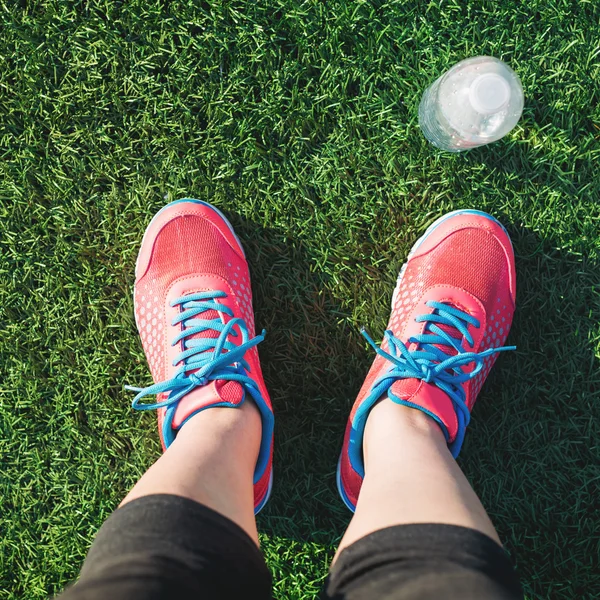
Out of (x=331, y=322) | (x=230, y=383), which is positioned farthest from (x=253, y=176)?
(x=230, y=383)

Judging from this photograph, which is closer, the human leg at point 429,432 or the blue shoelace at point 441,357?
the human leg at point 429,432

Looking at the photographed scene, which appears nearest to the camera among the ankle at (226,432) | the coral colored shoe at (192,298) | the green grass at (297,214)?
the ankle at (226,432)

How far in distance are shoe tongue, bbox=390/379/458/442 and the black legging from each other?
0.49 metres

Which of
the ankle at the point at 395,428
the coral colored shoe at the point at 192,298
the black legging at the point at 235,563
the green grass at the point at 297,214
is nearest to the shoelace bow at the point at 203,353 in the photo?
the coral colored shoe at the point at 192,298

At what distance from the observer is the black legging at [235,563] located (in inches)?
39.2

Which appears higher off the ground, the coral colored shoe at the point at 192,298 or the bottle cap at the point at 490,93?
the bottle cap at the point at 490,93

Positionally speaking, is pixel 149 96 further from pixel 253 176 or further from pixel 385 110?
pixel 385 110

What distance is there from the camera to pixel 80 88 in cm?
189

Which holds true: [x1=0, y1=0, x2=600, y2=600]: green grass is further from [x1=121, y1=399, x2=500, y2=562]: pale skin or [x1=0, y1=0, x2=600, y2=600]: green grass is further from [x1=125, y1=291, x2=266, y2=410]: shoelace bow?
[x1=121, y1=399, x2=500, y2=562]: pale skin

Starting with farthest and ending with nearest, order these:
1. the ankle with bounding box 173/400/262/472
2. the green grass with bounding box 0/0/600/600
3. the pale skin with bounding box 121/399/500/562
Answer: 1. the green grass with bounding box 0/0/600/600
2. the ankle with bounding box 173/400/262/472
3. the pale skin with bounding box 121/399/500/562

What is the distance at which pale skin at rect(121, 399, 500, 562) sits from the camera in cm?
121

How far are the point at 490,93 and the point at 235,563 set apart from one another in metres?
1.39

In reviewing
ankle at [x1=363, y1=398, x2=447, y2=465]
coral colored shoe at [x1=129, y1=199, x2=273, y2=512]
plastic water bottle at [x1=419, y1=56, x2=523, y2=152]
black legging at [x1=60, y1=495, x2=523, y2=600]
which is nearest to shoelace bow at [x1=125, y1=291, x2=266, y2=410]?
coral colored shoe at [x1=129, y1=199, x2=273, y2=512]

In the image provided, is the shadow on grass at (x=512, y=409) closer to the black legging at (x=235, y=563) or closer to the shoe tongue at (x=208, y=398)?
the shoe tongue at (x=208, y=398)
